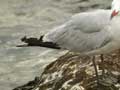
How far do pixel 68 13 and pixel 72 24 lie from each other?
746cm

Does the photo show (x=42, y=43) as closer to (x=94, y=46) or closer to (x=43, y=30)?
(x=94, y=46)

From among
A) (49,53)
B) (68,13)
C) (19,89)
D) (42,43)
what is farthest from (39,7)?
(42,43)

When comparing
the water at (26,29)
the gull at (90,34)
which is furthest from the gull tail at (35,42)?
the water at (26,29)

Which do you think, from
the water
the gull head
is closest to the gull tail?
the gull head

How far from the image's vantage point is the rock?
289 inches

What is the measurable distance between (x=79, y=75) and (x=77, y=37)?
772 mm

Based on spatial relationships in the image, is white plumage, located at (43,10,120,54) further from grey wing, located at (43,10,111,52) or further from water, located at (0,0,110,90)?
water, located at (0,0,110,90)

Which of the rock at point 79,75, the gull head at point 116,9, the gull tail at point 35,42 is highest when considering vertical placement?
the gull head at point 116,9

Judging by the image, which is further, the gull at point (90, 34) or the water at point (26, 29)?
the water at point (26, 29)

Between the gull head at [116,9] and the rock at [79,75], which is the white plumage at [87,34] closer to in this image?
the gull head at [116,9]

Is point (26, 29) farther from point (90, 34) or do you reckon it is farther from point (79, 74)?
point (79, 74)

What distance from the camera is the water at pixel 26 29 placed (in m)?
11.8

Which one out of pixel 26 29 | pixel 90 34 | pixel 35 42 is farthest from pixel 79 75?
pixel 26 29

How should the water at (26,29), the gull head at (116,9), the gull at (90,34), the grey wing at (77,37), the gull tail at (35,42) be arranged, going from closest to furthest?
the gull head at (116,9), the gull at (90,34), the grey wing at (77,37), the gull tail at (35,42), the water at (26,29)
